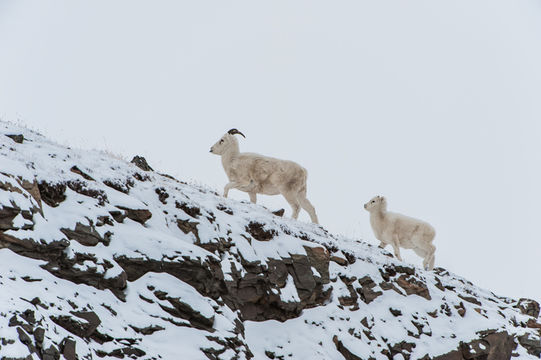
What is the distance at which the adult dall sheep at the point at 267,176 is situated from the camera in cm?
1652

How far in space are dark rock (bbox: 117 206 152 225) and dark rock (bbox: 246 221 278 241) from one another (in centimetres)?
223

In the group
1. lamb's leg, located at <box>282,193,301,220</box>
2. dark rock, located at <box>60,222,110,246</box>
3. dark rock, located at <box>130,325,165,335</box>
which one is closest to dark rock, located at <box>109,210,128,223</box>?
dark rock, located at <box>60,222,110,246</box>

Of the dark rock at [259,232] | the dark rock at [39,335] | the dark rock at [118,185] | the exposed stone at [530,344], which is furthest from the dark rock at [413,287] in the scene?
the dark rock at [39,335]

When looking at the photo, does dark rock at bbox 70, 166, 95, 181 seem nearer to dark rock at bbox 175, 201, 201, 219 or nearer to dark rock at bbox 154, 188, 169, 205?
dark rock at bbox 154, 188, 169, 205

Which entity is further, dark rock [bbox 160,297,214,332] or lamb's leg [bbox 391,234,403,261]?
lamb's leg [bbox 391,234,403,261]

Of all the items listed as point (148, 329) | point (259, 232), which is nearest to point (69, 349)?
point (148, 329)

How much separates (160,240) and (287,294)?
8.57 feet

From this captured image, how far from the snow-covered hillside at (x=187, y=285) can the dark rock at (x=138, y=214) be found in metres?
0.02

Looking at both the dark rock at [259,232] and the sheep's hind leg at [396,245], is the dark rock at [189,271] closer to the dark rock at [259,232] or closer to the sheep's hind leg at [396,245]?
the dark rock at [259,232]

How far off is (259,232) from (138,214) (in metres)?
2.64

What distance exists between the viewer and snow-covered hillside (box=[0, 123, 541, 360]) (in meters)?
7.04

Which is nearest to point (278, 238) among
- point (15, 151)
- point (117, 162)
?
point (117, 162)

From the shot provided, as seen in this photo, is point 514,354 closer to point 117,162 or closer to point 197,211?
point 197,211

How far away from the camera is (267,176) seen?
54.4 ft
